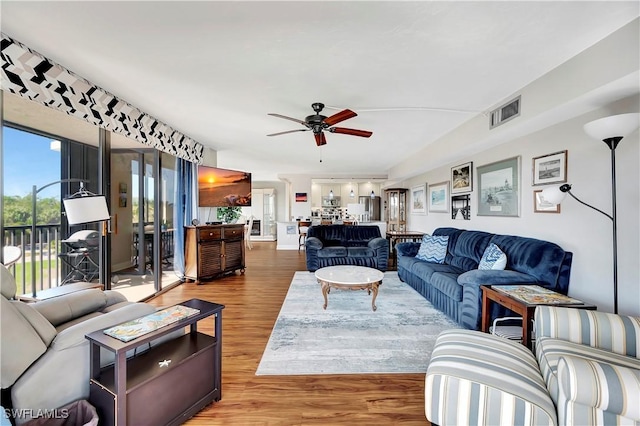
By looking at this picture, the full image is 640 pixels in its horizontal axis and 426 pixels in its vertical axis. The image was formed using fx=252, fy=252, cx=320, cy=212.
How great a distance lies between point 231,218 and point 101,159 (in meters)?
4.92

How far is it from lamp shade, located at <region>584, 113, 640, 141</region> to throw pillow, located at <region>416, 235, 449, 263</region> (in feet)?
7.59

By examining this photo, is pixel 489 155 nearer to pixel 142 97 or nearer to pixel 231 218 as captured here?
pixel 142 97

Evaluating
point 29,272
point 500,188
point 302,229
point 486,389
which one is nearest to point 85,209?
point 29,272

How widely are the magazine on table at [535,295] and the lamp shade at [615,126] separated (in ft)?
3.85

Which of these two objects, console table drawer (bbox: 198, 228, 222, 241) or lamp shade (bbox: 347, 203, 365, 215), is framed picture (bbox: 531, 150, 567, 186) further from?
console table drawer (bbox: 198, 228, 222, 241)

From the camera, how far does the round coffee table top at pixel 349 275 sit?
120 inches

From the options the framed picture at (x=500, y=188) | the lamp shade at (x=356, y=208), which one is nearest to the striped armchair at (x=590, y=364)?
the framed picture at (x=500, y=188)

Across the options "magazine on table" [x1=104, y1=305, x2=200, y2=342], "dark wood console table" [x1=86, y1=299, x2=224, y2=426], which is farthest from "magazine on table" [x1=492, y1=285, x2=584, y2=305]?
"magazine on table" [x1=104, y1=305, x2=200, y2=342]

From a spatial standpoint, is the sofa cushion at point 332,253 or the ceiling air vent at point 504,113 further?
the sofa cushion at point 332,253

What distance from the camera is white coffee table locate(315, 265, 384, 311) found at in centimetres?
298

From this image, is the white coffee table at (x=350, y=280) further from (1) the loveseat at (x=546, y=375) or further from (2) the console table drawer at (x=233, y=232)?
(2) the console table drawer at (x=233, y=232)

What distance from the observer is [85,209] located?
6.43ft

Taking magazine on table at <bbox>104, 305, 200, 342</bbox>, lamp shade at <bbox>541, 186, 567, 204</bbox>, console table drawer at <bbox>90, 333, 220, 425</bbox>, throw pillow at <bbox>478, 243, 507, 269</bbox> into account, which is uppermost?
lamp shade at <bbox>541, 186, 567, 204</bbox>

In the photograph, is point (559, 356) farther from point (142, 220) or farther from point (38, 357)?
point (142, 220)
